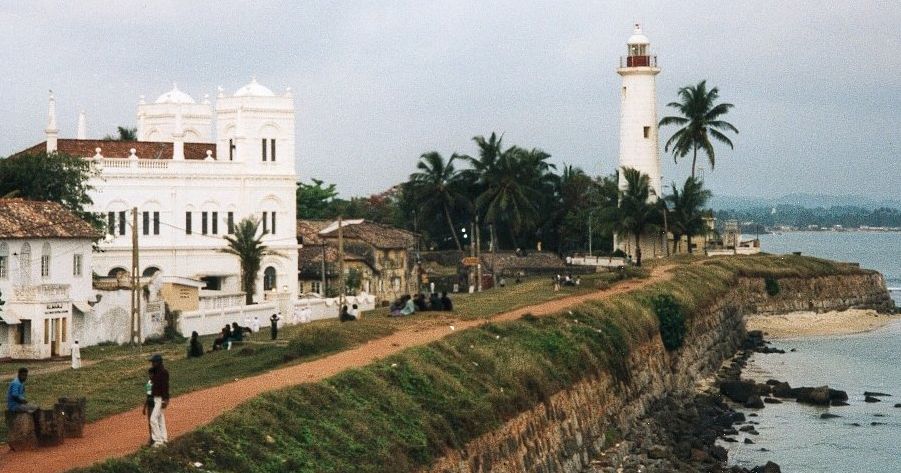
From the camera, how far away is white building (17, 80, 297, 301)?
6988 centimetres

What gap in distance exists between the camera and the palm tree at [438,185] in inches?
3861

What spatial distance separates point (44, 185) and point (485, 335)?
80.6ft

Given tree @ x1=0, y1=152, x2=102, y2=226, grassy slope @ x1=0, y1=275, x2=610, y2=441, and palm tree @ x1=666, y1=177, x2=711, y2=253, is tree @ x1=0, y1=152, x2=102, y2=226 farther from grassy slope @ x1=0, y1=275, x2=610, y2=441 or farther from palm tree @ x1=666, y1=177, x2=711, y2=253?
palm tree @ x1=666, y1=177, x2=711, y2=253

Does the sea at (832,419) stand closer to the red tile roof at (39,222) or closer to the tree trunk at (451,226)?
the red tile roof at (39,222)

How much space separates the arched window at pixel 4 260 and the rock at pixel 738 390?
24.1 m

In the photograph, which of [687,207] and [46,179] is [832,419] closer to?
[46,179]

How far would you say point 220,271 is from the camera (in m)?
71.9

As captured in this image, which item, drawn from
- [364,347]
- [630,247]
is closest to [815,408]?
[364,347]

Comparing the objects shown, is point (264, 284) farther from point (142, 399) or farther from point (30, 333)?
point (142, 399)

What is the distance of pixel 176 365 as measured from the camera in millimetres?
38594

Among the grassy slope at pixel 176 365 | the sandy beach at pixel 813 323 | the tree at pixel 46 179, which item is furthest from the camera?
the sandy beach at pixel 813 323

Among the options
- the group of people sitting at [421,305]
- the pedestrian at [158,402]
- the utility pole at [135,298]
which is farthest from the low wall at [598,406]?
the utility pole at [135,298]

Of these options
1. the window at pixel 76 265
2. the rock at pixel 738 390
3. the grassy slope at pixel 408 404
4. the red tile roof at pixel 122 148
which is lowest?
the rock at pixel 738 390

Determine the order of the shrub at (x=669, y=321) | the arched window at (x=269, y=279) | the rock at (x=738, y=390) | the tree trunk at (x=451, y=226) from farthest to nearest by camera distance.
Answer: the tree trunk at (x=451, y=226), the arched window at (x=269, y=279), the shrub at (x=669, y=321), the rock at (x=738, y=390)
